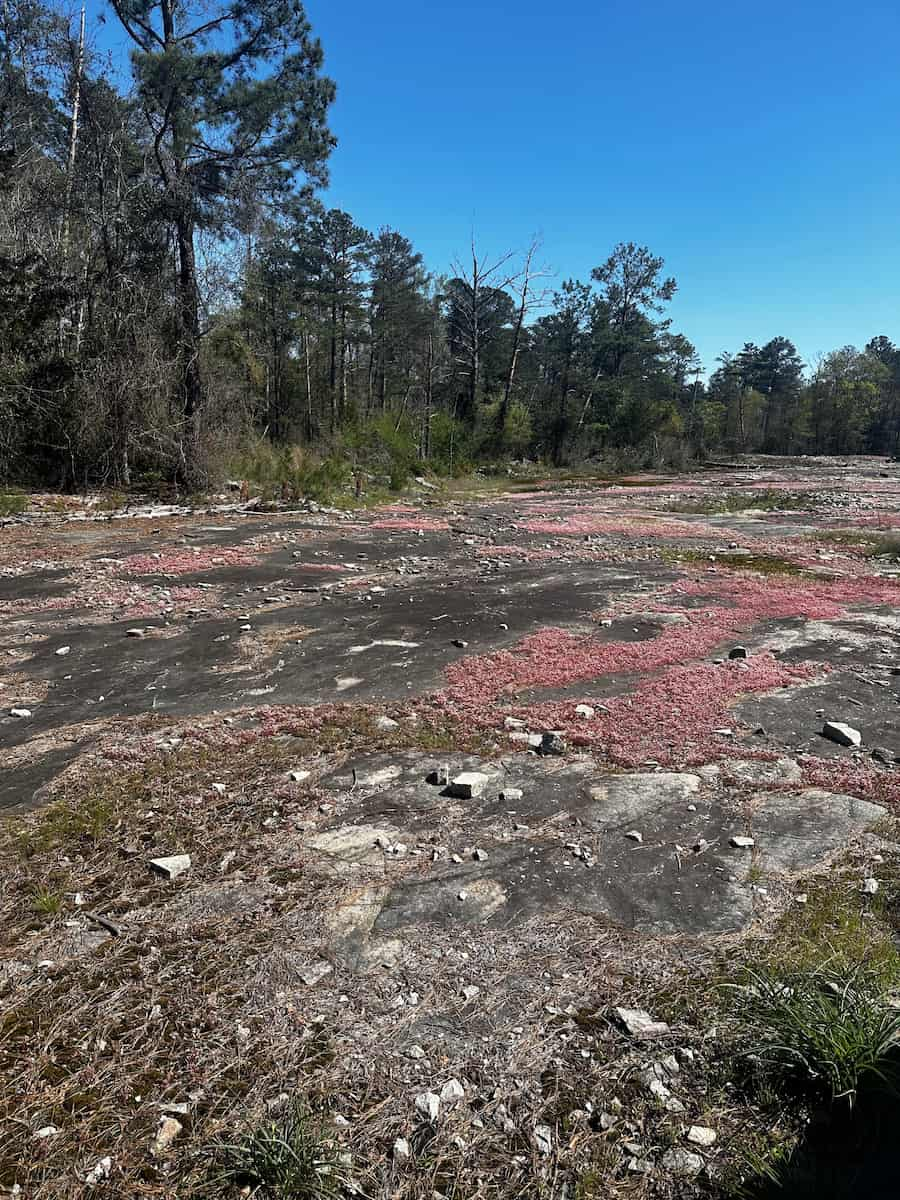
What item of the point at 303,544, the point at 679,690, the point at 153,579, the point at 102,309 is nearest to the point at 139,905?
the point at 679,690

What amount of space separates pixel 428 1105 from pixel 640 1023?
684 millimetres

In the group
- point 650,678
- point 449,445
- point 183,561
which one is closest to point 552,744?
point 650,678

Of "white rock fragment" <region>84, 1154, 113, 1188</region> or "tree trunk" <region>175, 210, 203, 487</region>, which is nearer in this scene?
"white rock fragment" <region>84, 1154, 113, 1188</region>

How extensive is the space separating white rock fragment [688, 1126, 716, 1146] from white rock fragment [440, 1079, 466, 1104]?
0.58m

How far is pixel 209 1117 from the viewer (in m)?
1.62

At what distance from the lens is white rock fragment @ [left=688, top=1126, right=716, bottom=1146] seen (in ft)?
5.16


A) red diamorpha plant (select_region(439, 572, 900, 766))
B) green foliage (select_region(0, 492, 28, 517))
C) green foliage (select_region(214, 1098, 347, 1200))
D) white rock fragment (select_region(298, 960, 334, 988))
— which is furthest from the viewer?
green foliage (select_region(0, 492, 28, 517))

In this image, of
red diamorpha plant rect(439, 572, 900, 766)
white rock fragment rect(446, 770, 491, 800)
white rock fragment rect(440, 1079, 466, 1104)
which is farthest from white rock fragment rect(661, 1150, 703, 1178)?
red diamorpha plant rect(439, 572, 900, 766)

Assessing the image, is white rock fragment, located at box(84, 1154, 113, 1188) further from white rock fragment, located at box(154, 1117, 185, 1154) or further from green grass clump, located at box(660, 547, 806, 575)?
green grass clump, located at box(660, 547, 806, 575)

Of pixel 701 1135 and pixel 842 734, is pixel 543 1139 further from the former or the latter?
pixel 842 734

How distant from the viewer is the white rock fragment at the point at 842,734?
3.78 meters

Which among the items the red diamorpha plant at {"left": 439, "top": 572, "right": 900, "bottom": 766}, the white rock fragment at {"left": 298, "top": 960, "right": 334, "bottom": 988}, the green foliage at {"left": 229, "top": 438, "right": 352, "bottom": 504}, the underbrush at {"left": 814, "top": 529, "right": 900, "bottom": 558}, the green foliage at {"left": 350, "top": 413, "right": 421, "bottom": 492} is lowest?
the white rock fragment at {"left": 298, "top": 960, "right": 334, "bottom": 988}

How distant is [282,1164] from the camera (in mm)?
1468

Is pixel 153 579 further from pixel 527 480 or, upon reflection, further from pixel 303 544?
pixel 527 480
